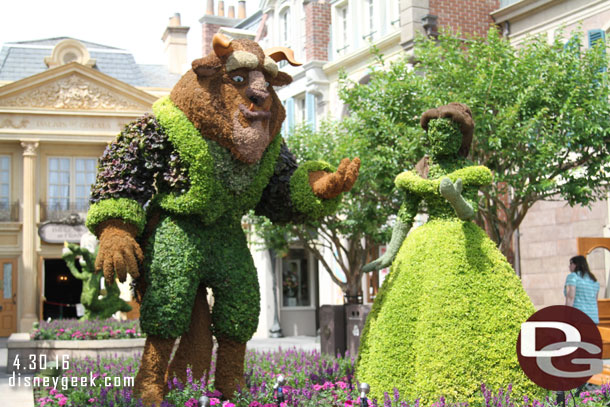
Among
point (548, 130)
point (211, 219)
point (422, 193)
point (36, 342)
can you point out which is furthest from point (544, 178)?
point (36, 342)

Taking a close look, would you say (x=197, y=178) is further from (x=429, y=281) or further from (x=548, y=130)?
(x=548, y=130)

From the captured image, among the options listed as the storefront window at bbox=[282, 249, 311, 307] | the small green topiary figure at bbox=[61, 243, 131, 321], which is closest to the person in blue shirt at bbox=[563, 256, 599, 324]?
the small green topiary figure at bbox=[61, 243, 131, 321]

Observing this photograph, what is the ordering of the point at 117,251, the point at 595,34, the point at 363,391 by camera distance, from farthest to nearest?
1. the point at 595,34
2. the point at 117,251
3. the point at 363,391

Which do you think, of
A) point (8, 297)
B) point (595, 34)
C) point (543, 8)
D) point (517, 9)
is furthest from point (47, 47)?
point (595, 34)

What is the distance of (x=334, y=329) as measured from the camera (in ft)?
36.9

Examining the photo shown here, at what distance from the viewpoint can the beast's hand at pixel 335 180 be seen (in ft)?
19.4

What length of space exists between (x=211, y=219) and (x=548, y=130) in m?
6.70

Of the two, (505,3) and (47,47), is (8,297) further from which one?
(505,3)

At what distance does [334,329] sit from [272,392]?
5.26 m

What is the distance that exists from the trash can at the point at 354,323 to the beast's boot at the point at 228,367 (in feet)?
15.4

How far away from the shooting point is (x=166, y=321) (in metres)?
5.75

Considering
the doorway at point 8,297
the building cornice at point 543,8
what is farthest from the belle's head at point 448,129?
the doorway at point 8,297

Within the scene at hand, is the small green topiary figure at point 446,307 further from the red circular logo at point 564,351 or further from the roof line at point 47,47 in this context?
the roof line at point 47,47

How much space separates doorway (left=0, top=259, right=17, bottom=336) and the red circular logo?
21876mm
